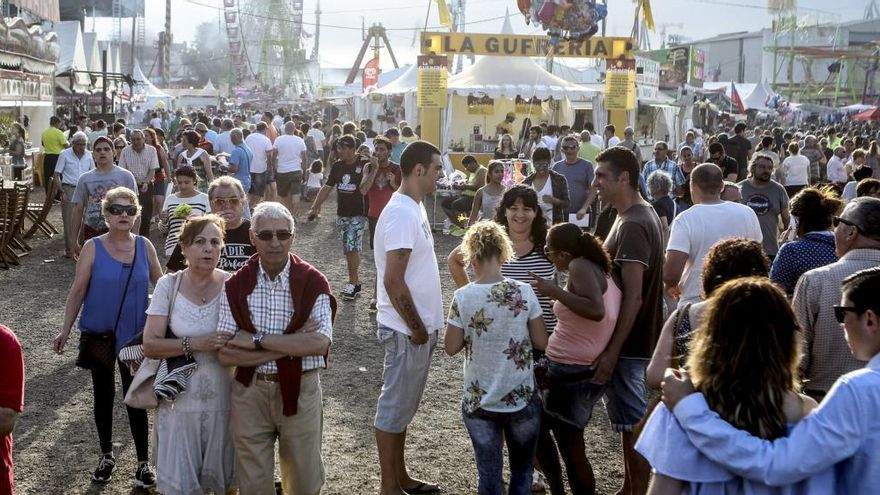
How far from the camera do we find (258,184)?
53.8 feet

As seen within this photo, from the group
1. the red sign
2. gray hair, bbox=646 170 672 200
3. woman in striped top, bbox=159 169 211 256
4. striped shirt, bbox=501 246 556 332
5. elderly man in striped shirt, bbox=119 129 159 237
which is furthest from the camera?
the red sign

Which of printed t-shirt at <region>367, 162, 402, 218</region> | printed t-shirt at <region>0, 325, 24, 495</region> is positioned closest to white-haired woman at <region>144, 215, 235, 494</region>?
printed t-shirt at <region>0, 325, 24, 495</region>

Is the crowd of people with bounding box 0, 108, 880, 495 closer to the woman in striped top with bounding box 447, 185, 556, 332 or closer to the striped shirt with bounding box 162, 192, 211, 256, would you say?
the woman in striped top with bounding box 447, 185, 556, 332

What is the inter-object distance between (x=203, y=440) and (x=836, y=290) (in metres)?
2.82

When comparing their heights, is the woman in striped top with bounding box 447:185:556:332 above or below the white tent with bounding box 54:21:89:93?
below

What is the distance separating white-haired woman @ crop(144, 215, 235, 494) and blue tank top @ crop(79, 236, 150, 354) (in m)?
1.06

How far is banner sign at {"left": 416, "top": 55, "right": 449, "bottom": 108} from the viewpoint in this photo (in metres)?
24.1

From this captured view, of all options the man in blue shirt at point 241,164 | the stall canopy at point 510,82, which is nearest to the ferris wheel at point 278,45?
the stall canopy at point 510,82

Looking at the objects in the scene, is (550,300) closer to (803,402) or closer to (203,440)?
(203,440)

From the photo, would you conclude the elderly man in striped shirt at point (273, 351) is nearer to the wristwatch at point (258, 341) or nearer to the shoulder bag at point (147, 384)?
the wristwatch at point (258, 341)

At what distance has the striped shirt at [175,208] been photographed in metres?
6.63

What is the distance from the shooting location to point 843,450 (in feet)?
8.09

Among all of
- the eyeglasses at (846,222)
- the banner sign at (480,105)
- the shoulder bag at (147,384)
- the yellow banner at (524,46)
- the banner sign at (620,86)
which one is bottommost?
the shoulder bag at (147,384)

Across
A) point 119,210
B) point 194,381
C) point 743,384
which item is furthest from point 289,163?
point 743,384
